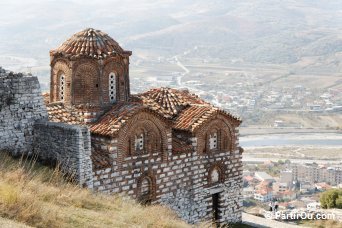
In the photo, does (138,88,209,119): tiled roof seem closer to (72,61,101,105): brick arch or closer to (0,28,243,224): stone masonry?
(0,28,243,224): stone masonry

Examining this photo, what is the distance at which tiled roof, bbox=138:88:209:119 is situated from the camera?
18.6 m

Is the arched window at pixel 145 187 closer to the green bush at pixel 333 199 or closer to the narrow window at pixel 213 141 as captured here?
the narrow window at pixel 213 141

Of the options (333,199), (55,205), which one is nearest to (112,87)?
(55,205)

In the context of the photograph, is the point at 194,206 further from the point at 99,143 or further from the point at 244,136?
the point at 244,136

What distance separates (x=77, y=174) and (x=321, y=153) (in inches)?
3362

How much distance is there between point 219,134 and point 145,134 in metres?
3.31

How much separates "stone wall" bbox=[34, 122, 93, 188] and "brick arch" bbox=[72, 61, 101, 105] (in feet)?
9.19

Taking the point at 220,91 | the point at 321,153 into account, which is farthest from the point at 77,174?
the point at 220,91

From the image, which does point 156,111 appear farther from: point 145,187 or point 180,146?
point 145,187

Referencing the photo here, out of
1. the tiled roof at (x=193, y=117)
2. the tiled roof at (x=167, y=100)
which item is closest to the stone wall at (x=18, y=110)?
the tiled roof at (x=167, y=100)

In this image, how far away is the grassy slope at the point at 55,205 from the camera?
372 inches

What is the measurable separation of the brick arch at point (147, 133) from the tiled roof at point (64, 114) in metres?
1.63

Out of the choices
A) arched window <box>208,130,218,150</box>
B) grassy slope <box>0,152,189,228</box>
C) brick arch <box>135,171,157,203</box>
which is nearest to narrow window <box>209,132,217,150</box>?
arched window <box>208,130,218,150</box>

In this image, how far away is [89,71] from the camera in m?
17.7
